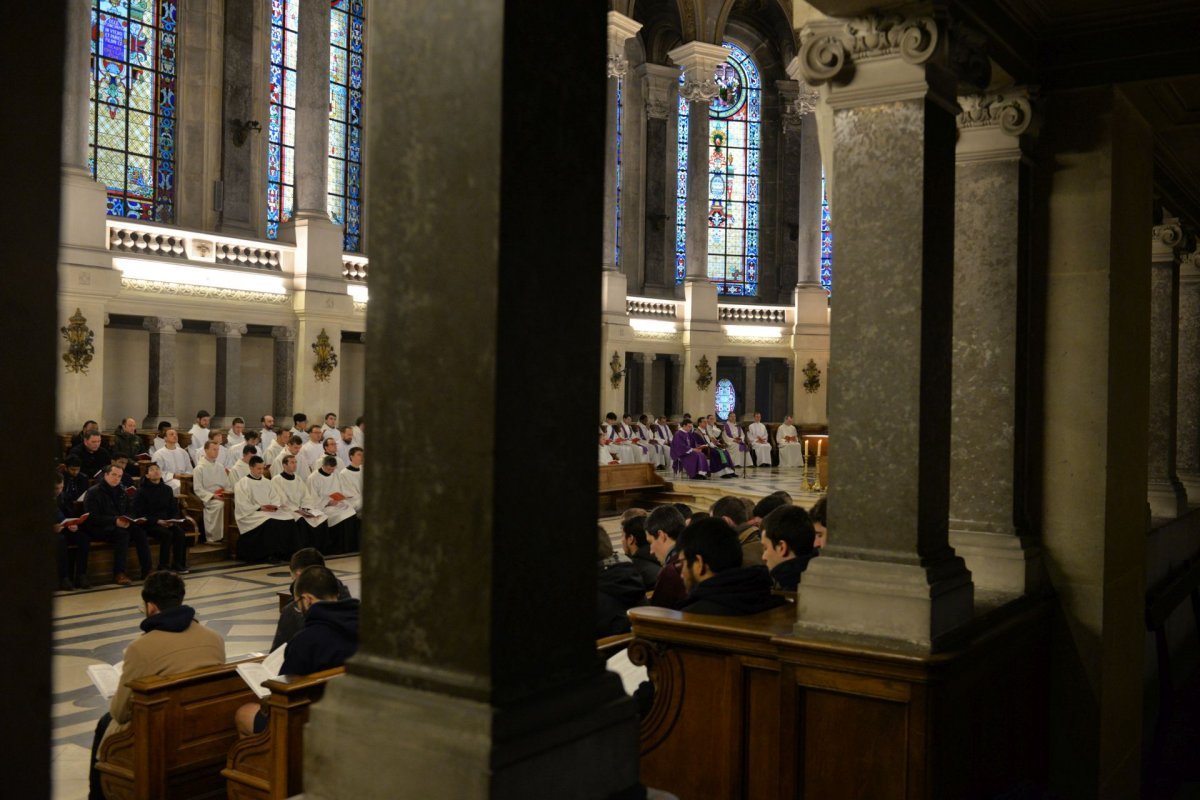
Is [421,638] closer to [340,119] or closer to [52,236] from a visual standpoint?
[52,236]

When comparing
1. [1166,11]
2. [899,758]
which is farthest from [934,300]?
[1166,11]

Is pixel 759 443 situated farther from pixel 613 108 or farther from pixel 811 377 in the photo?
pixel 613 108

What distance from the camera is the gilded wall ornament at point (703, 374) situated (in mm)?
28047

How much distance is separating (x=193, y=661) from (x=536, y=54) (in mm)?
3897

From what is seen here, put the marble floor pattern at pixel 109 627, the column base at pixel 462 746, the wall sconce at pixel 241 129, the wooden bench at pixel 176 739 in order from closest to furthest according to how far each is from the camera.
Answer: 1. the column base at pixel 462 746
2. the wooden bench at pixel 176 739
3. the marble floor pattern at pixel 109 627
4. the wall sconce at pixel 241 129

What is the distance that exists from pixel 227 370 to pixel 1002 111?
55.4 ft

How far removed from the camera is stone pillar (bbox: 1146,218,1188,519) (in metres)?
7.73

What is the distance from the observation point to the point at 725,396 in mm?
31203

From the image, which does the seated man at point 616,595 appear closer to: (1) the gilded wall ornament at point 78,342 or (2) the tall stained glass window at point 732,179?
(1) the gilded wall ornament at point 78,342

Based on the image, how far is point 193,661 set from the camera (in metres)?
4.92

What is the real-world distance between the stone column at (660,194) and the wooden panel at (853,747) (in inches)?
1041

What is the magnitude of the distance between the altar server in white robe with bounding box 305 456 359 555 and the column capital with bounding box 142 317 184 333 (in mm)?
5962

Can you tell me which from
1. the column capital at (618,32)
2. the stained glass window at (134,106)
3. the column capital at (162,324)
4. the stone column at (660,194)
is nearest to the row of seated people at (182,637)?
the column capital at (162,324)

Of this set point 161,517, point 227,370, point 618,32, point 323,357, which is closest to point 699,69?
point 618,32
